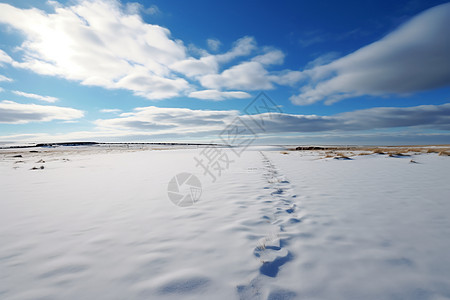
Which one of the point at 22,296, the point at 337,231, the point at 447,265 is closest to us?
the point at 22,296

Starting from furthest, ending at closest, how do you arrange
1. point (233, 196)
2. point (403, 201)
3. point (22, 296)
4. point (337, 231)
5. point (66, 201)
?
point (233, 196), point (66, 201), point (403, 201), point (337, 231), point (22, 296)

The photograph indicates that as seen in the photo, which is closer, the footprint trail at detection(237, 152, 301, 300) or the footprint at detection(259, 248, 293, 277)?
the footprint trail at detection(237, 152, 301, 300)

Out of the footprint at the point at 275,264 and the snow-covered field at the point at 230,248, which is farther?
the footprint at the point at 275,264

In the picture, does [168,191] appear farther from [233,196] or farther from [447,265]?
[447,265]

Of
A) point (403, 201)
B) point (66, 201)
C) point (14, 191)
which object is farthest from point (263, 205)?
point (14, 191)

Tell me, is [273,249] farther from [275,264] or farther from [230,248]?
[230,248]

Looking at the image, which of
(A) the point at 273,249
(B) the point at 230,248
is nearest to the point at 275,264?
(A) the point at 273,249

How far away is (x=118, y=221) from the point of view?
3658 millimetres

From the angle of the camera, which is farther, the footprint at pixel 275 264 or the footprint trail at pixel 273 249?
the footprint at pixel 275 264

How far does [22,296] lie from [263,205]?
151 inches

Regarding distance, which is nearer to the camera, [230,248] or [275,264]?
[275,264]

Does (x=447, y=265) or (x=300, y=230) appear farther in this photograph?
(x=300, y=230)

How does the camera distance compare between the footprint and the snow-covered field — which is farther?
the footprint

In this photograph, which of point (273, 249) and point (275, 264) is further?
point (273, 249)
